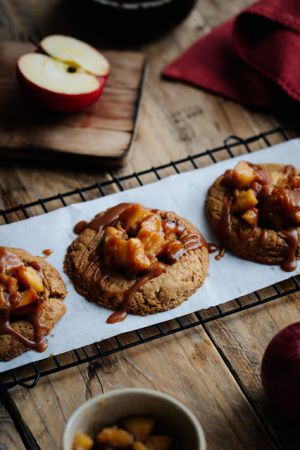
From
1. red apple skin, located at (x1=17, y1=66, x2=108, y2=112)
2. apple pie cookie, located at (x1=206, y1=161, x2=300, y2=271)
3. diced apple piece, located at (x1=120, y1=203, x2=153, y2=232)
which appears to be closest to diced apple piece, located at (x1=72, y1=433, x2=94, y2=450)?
diced apple piece, located at (x1=120, y1=203, x2=153, y2=232)

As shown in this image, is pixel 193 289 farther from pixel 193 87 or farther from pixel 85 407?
pixel 193 87

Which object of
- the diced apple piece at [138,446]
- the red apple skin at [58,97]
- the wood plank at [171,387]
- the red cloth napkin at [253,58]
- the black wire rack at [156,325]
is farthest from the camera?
the red cloth napkin at [253,58]

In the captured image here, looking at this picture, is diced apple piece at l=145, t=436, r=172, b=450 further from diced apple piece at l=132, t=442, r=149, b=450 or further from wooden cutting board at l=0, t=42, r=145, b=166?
wooden cutting board at l=0, t=42, r=145, b=166

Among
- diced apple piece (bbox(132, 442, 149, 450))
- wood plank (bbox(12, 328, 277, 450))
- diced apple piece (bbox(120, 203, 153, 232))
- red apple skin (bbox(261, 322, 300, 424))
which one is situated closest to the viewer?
diced apple piece (bbox(132, 442, 149, 450))

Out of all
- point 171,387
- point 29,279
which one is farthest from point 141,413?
point 29,279

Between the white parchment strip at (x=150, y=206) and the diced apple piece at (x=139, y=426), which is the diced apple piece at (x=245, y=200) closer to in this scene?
the white parchment strip at (x=150, y=206)

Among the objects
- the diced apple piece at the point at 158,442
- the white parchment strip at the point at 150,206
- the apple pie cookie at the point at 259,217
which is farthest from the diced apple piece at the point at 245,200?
the diced apple piece at the point at 158,442

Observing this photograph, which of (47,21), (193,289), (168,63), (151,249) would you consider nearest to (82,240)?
(151,249)
